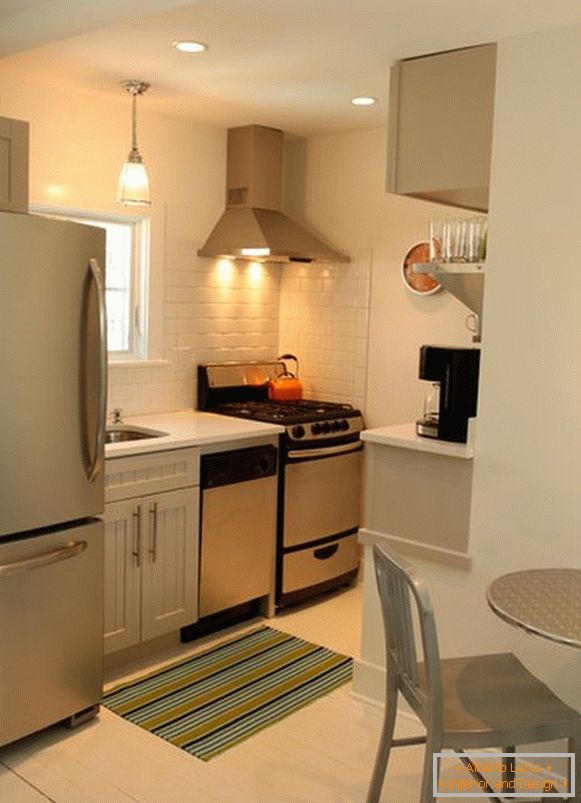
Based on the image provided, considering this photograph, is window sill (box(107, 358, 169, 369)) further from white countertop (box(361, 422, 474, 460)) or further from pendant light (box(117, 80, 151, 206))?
white countertop (box(361, 422, 474, 460))

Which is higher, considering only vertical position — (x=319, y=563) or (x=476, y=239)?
(x=476, y=239)

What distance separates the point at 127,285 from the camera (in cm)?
423

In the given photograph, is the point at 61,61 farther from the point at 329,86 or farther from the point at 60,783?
the point at 60,783

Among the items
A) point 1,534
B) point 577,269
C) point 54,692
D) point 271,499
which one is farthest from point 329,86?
point 54,692

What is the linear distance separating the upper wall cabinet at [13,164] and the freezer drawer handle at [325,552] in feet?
7.33

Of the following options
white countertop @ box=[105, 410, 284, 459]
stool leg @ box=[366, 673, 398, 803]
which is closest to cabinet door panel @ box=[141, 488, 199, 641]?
white countertop @ box=[105, 410, 284, 459]

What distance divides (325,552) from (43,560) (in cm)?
187

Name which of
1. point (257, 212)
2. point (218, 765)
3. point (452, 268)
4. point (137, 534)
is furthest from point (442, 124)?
point (218, 765)

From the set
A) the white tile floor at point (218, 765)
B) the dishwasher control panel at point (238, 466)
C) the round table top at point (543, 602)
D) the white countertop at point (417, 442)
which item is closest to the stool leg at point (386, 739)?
the white tile floor at point (218, 765)

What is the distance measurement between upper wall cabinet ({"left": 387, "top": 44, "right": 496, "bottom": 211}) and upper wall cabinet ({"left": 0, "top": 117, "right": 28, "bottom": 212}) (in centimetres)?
136

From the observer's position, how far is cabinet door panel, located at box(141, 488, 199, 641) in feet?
11.5

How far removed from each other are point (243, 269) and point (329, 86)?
4.40 ft

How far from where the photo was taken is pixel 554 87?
2.64m

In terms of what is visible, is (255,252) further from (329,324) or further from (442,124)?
(442,124)
